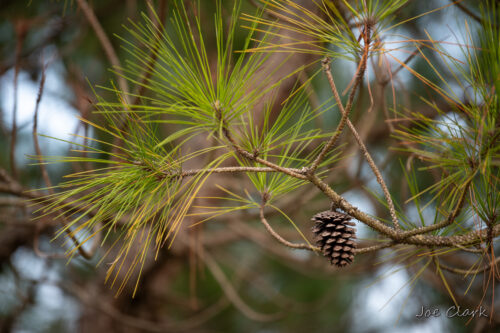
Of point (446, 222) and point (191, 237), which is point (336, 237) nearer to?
point (446, 222)

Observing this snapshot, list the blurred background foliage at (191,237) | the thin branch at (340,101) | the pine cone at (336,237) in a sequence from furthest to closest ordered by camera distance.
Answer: the blurred background foliage at (191,237)
the pine cone at (336,237)
the thin branch at (340,101)

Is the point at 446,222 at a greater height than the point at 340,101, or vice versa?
the point at 340,101

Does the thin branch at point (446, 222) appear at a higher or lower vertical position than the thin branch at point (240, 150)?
lower

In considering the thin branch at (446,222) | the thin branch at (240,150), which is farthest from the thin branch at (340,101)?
the thin branch at (446,222)

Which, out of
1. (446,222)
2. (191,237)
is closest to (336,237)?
(446,222)

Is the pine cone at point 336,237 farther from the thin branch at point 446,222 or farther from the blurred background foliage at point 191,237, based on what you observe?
the blurred background foliage at point 191,237

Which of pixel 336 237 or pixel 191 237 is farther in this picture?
pixel 191 237
